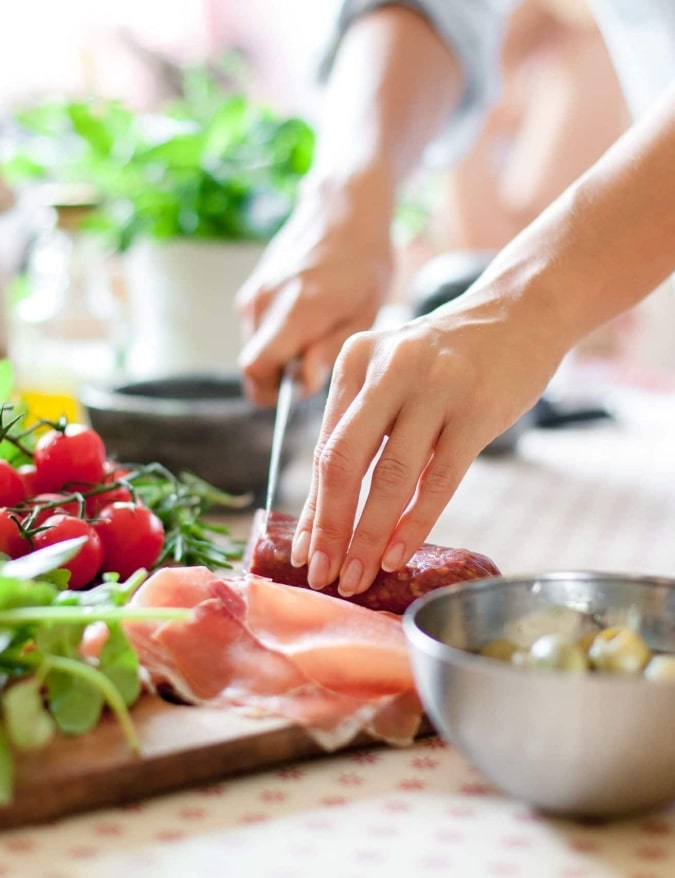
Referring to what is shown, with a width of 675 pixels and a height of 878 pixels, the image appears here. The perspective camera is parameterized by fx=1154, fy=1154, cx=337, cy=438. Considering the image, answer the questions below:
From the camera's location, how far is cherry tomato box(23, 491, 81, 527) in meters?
0.98

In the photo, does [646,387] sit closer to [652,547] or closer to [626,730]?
[652,547]

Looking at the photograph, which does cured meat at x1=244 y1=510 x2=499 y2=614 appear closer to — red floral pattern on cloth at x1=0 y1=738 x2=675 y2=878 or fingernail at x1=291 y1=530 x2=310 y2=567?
fingernail at x1=291 y1=530 x2=310 y2=567

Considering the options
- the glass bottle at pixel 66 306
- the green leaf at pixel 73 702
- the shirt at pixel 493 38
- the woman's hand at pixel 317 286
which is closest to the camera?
the green leaf at pixel 73 702

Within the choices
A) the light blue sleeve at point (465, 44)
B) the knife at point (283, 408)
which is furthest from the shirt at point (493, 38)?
the knife at point (283, 408)

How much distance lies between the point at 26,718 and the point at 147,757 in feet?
0.29

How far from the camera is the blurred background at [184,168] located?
237 centimetres

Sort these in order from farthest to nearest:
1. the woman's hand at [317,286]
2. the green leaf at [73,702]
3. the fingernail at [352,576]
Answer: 1. the woman's hand at [317,286]
2. the fingernail at [352,576]
3. the green leaf at [73,702]

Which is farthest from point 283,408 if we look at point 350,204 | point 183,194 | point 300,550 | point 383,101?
point 183,194

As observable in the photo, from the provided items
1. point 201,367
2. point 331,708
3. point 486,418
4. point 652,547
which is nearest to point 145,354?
point 201,367

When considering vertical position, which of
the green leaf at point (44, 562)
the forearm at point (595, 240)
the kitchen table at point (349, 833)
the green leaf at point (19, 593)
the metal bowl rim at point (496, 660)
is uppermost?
the forearm at point (595, 240)

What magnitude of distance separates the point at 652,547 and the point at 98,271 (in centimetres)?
139

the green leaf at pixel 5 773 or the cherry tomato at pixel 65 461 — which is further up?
the cherry tomato at pixel 65 461

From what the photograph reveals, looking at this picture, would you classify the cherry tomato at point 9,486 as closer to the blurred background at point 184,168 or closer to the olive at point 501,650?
the olive at point 501,650

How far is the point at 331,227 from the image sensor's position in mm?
1703
